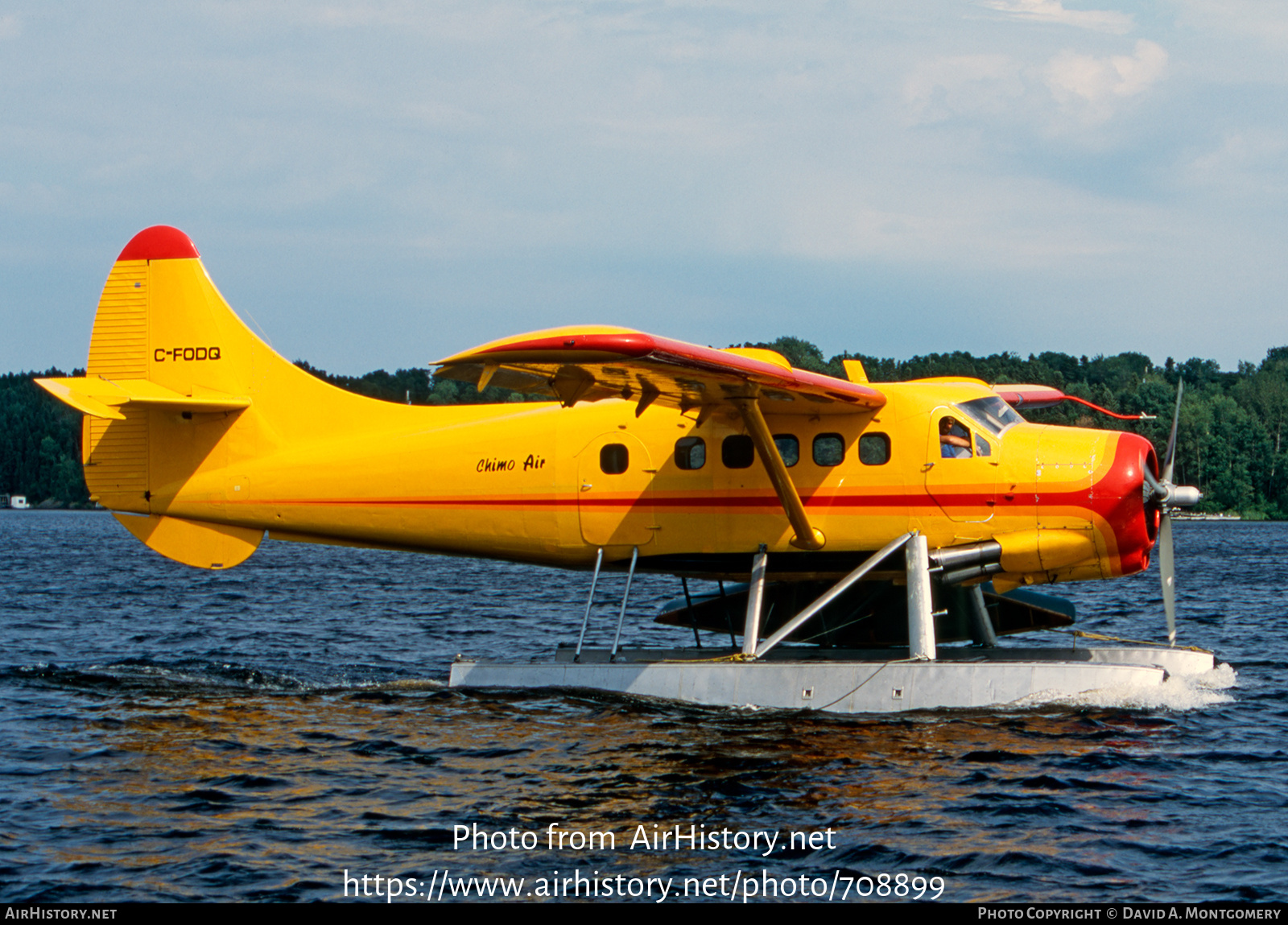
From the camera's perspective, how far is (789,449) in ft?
44.1

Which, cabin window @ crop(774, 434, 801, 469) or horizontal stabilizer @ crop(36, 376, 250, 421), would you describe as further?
horizontal stabilizer @ crop(36, 376, 250, 421)

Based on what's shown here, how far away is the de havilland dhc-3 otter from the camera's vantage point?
12.6 meters

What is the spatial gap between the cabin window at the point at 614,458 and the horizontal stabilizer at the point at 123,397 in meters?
4.68

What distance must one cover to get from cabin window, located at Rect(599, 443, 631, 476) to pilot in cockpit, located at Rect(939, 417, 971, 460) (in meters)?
3.49

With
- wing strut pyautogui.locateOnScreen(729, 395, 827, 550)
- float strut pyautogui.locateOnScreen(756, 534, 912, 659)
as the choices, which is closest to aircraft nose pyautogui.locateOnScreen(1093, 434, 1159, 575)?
float strut pyautogui.locateOnScreen(756, 534, 912, 659)

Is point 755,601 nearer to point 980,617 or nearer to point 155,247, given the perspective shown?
point 980,617

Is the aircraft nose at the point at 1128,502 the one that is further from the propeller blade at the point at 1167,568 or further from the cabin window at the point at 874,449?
the cabin window at the point at 874,449

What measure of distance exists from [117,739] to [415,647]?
820cm

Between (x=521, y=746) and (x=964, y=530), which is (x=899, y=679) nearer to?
(x=964, y=530)

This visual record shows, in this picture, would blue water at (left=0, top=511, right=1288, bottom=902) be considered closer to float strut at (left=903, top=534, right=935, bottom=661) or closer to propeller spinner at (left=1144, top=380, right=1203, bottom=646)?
float strut at (left=903, top=534, right=935, bottom=661)

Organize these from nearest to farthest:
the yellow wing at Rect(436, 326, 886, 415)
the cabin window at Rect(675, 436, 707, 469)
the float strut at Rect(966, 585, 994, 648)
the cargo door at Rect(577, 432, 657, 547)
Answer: the yellow wing at Rect(436, 326, 886, 415)
the cabin window at Rect(675, 436, 707, 469)
the cargo door at Rect(577, 432, 657, 547)
the float strut at Rect(966, 585, 994, 648)

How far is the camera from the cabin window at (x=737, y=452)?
13.5 metres

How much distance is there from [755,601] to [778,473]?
156cm
